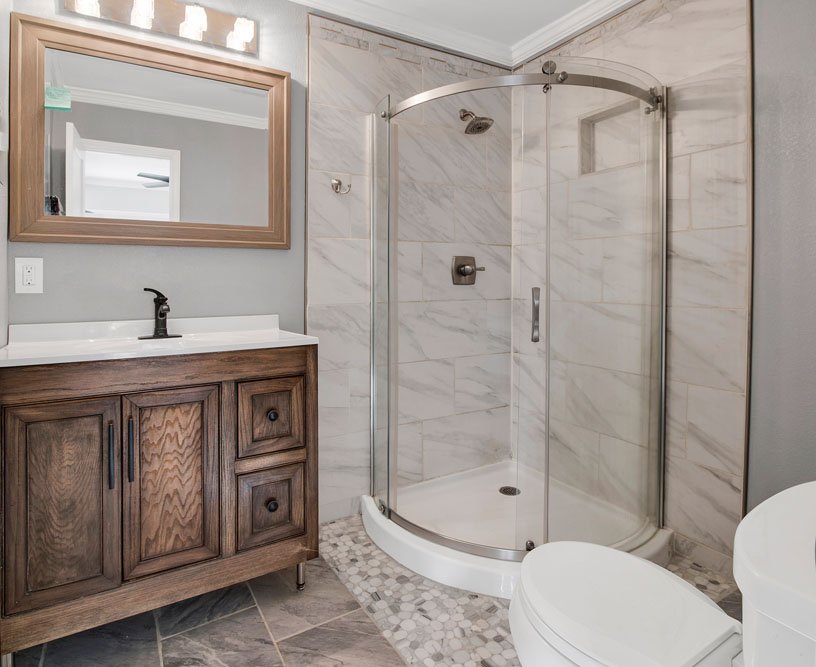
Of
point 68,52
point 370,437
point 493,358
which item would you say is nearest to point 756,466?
A: point 493,358

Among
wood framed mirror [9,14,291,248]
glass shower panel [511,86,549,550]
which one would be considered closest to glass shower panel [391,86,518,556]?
glass shower panel [511,86,549,550]

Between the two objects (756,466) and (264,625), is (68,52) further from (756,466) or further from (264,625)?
(756,466)

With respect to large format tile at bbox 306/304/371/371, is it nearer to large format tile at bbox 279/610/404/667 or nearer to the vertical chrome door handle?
the vertical chrome door handle

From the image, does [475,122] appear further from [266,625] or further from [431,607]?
[266,625]

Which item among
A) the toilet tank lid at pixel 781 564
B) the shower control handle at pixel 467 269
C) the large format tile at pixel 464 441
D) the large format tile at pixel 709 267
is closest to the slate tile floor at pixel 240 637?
the large format tile at pixel 464 441

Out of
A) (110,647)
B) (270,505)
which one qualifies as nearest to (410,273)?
(270,505)

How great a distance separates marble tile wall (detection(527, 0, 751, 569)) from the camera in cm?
182

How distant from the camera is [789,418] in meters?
1.72

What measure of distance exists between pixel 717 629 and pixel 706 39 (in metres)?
1.95

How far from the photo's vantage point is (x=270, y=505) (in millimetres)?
1768

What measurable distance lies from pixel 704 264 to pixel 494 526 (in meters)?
1.29

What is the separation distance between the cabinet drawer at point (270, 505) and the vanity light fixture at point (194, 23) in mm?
1676

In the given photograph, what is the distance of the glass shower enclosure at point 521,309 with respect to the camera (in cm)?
186

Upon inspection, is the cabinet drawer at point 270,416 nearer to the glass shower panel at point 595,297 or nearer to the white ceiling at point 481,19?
the glass shower panel at point 595,297
